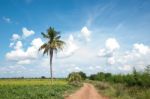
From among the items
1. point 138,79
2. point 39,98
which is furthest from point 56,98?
point 138,79

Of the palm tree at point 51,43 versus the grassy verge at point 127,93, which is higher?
the palm tree at point 51,43

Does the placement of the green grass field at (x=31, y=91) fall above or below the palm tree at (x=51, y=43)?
below

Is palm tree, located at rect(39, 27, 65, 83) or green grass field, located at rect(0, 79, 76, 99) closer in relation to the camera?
green grass field, located at rect(0, 79, 76, 99)

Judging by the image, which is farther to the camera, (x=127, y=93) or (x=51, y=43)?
(x=51, y=43)

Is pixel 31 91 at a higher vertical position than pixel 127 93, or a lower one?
higher

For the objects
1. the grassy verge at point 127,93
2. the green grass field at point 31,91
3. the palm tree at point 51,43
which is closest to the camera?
the grassy verge at point 127,93

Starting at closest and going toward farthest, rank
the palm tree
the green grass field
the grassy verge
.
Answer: the grassy verge → the green grass field → the palm tree

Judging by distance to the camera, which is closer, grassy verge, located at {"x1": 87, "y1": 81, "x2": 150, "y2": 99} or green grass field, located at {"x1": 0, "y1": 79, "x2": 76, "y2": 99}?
grassy verge, located at {"x1": 87, "y1": 81, "x2": 150, "y2": 99}

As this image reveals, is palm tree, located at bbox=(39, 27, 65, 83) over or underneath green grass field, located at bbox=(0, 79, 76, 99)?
over

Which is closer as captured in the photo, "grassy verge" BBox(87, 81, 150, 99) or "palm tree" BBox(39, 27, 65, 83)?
"grassy verge" BBox(87, 81, 150, 99)

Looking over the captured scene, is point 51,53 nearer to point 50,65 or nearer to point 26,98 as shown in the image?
Result: point 50,65

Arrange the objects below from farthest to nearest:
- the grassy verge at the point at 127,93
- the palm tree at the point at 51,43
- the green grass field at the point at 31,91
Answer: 1. the palm tree at the point at 51,43
2. the green grass field at the point at 31,91
3. the grassy verge at the point at 127,93

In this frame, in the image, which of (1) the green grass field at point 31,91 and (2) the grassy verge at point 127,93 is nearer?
(2) the grassy verge at point 127,93

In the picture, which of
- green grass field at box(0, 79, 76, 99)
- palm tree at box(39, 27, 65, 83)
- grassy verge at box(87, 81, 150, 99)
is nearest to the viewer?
grassy verge at box(87, 81, 150, 99)
